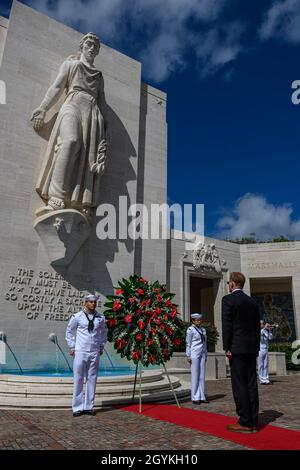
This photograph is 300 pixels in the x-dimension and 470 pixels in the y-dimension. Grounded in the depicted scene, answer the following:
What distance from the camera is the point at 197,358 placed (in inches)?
317

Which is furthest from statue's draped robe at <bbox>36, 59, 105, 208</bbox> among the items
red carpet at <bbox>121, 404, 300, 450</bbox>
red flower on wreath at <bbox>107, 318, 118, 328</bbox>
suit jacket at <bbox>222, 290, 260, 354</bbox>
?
suit jacket at <bbox>222, 290, 260, 354</bbox>

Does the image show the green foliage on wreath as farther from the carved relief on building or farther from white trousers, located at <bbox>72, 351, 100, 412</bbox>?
the carved relief on building

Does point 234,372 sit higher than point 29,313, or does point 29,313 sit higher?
point 29,313

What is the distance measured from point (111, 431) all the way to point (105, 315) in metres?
2.54

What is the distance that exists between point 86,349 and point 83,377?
0.48 meters

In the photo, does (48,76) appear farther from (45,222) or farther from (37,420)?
(37,420)

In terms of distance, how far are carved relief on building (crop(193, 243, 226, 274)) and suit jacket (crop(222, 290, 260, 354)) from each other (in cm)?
1310

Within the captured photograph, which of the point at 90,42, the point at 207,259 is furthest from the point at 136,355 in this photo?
the point at 207,259

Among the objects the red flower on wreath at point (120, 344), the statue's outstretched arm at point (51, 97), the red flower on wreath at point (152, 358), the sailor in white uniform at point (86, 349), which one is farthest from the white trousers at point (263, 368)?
the statue's outstretched arm at point (51, 97)

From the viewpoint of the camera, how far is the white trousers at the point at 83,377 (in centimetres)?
625

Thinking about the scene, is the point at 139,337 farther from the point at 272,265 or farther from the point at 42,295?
the point at 272,265

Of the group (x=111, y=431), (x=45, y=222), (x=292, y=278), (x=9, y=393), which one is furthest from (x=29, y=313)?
(x=292, y=278)

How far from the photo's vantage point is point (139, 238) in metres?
14.5

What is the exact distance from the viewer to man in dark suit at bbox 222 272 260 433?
4.98m
